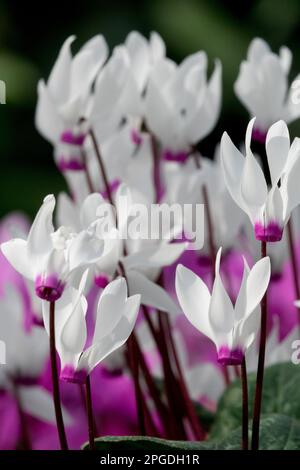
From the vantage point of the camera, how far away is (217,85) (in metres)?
0.84

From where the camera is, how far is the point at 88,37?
2.32m

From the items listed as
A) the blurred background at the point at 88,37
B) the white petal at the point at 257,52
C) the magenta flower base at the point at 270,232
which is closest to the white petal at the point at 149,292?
the magenta flower base at the point at 270,232

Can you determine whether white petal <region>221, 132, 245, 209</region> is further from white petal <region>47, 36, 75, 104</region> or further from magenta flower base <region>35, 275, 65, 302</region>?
white petal <region>47, 36, 75, 104</region>

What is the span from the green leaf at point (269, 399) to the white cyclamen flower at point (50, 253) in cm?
21

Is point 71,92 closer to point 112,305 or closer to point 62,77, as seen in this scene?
point 62,77

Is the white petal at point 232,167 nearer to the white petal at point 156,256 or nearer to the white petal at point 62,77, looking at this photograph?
the white petal at point 156,256

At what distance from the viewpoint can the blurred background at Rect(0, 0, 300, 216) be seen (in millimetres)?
2129

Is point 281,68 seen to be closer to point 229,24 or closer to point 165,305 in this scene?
point 165,305

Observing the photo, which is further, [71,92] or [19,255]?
[71,92]

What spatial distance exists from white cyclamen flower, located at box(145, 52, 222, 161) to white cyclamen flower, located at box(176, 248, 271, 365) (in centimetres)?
25

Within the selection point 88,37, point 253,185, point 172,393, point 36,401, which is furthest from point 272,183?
point 88,37

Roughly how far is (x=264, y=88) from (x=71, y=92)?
0.14 metres

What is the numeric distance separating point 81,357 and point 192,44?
1718mm

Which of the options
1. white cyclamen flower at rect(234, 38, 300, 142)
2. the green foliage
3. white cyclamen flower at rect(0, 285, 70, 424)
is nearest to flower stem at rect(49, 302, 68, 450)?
the green foliage
